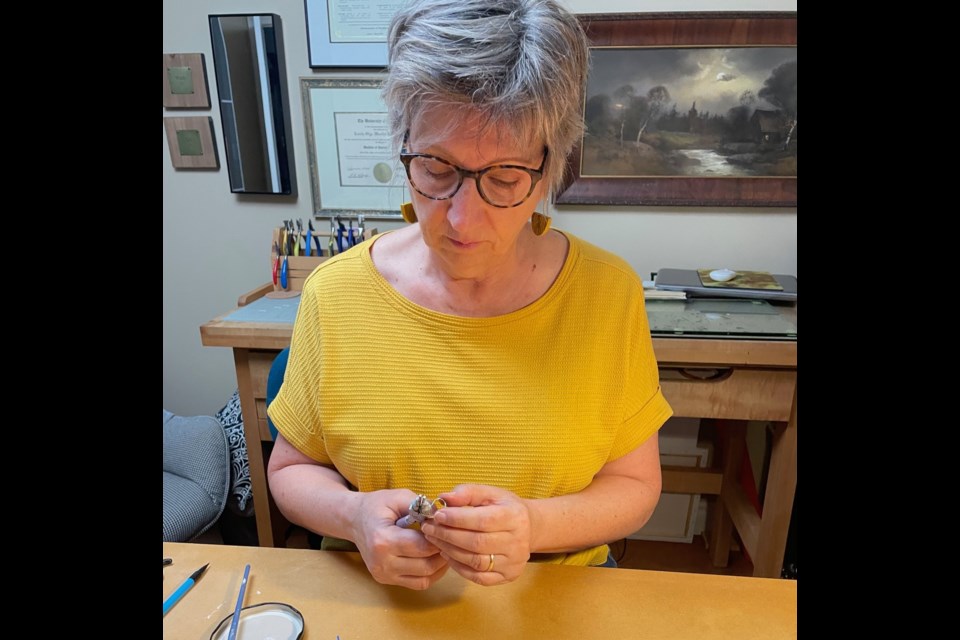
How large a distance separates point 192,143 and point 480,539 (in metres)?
1.80

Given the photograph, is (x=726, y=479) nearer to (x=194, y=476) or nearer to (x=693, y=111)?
(x=693, y=111)

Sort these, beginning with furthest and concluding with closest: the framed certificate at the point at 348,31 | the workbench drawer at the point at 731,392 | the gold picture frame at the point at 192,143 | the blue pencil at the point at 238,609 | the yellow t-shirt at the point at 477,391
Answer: the gold picture frame at the point at 192,143 < the framed certificate at the point at 348,31 < the workbench drawer at the point at 731,392 < the yellow t-shirt at the point at 477,391 < the blue pencil at the point at 238,609

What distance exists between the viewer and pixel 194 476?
1.71m

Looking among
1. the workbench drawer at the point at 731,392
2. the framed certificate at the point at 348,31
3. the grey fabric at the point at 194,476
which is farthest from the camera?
the framed certificate at the point at 348,31

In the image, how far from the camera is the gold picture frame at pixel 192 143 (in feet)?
6.15

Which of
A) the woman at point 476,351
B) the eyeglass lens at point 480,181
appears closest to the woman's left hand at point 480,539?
the woman at point 476,351

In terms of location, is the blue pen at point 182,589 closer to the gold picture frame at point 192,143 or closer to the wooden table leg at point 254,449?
the wooden table leg at point 254,449

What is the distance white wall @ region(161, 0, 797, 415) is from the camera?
176 centimetres

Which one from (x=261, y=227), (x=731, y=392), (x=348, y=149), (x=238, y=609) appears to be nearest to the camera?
(x=238, y=609)

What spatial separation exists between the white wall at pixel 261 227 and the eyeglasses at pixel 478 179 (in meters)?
1.12

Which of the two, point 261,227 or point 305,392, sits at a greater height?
point 261,227

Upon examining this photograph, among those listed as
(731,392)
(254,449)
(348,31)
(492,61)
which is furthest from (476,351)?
(348,31)

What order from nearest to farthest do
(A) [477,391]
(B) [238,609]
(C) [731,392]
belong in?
1. (B) [238,609]
2. (A) [477,391]
3. (C) [731,392]
